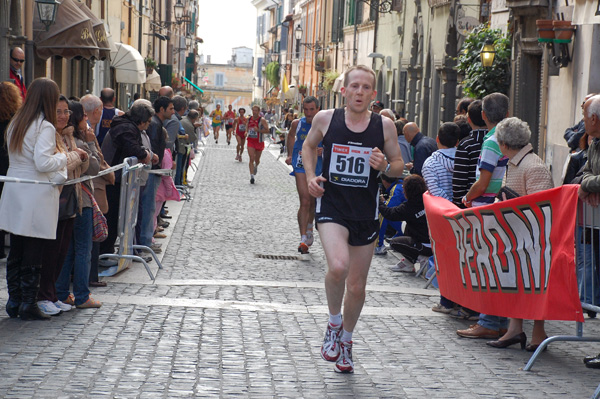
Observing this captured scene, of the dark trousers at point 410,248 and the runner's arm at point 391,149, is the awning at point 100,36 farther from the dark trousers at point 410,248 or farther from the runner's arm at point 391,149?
the runner's arm at point 391,149

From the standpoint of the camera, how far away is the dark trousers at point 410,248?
10.7m

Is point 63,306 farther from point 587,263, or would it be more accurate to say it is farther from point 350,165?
point 587,263

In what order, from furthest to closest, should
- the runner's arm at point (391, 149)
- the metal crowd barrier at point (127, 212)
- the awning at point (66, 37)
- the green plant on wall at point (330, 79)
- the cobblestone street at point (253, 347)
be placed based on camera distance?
the green plant on wall at point (330, 79)
the awning at point (66, 37)
the metal crowd barrier at point (127, 212)
the runner's arm at point (391, 149)
the cobblestone street at point (253, 347)

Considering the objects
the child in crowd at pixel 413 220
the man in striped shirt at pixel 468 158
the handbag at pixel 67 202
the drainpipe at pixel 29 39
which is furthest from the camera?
the drainpipe at pixel 29 39

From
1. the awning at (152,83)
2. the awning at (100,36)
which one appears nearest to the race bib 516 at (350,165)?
the awning at (100,36)

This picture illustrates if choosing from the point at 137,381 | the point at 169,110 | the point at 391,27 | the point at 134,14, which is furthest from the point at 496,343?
the point at 134,14

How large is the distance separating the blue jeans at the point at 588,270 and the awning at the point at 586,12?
21.6 ft

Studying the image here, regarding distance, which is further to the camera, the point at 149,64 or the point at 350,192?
the point at 149,64

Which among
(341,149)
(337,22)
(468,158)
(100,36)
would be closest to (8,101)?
(341,149)

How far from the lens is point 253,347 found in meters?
7.05

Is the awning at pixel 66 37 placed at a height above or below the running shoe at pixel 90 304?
above

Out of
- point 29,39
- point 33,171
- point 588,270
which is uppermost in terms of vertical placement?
point 29,39

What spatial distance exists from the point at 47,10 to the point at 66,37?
164 cm

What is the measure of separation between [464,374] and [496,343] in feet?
3.32
